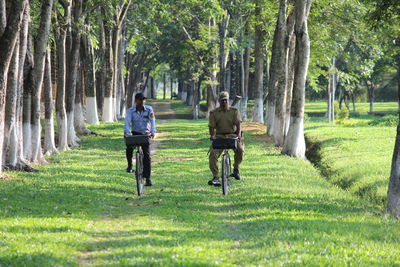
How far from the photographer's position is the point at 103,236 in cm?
955

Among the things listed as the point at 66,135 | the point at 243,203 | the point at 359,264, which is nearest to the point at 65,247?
the point at 359,264

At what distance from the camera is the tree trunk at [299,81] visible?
2200 cm

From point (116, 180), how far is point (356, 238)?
8.00 m

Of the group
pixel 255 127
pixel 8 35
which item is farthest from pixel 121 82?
pixel 8 35

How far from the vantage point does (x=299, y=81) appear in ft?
72.9

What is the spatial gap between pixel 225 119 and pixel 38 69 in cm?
744

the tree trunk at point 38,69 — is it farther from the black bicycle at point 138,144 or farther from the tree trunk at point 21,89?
the black bicycle at point 138,144

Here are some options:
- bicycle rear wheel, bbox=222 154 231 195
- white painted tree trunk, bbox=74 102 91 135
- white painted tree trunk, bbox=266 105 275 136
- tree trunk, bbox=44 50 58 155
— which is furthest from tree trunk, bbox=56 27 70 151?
bicycle rear wheel, bbox=222 154 231 195

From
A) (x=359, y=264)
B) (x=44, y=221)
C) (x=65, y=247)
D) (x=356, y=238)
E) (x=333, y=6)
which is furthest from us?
(x=333, y=6)

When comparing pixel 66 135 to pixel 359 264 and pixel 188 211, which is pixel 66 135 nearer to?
pixel 188 211

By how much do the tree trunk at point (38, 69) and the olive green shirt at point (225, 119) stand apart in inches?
274

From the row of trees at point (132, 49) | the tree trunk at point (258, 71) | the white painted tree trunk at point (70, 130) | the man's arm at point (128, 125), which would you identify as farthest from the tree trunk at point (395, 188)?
the tree trunk at point (258, 71)

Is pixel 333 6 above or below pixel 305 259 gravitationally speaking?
above

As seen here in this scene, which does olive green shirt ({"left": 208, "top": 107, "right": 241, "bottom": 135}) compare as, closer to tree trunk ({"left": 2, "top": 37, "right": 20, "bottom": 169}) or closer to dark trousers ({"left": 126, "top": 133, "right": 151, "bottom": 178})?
dark trousers ({"left": 126, "top": 133, "right": 151, "bottom": 178})
